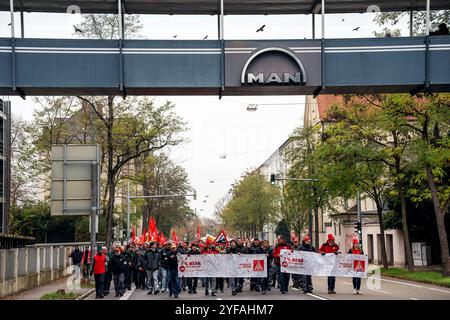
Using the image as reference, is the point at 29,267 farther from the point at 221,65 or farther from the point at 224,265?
the point at 221,65

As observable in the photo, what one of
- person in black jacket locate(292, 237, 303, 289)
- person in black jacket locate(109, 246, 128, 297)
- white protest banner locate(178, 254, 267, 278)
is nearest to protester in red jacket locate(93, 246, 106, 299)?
person in black jacket locate(109, 246, 128, 297)

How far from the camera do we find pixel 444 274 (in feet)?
112

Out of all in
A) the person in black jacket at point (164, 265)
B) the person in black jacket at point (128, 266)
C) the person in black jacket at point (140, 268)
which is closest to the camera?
the person in black jacket at point (164, 265)

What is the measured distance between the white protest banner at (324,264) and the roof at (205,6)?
9350 mm

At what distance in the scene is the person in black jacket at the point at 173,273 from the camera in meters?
24.8

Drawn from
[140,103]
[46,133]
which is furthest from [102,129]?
[46,133]

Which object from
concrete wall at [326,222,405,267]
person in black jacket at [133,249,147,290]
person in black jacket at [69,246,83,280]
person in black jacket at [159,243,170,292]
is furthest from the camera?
concrete wall at [326,222,405,267]

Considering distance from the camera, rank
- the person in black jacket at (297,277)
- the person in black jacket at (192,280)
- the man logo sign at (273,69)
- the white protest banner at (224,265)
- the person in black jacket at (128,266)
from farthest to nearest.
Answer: the person in black jacket at (128,266)
the person in black jacket at (297,277)
the person in black jacket at (192,280)
the white protest banner at (224,265)
the man logo sign at (273,69)

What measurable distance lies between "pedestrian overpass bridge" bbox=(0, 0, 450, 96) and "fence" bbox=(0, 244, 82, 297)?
30.1 feet

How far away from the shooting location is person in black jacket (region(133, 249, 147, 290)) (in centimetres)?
2870

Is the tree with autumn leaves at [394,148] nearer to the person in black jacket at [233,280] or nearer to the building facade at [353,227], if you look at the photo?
the building facade at [353,227]

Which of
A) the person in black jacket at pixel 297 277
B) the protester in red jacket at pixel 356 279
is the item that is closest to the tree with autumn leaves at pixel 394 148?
the protester in red jacket at pixel 356 279

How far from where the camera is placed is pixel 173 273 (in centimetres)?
2500

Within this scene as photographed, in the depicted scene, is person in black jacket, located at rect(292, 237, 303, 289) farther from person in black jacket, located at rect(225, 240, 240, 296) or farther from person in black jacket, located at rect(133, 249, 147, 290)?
person in black jacket, located at rect(133, 249, 147, 290)
